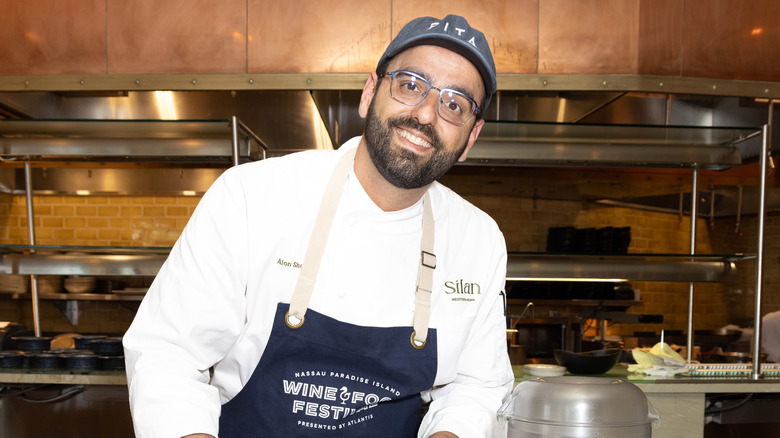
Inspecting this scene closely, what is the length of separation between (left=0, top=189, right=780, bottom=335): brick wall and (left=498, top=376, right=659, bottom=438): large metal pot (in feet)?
16.1

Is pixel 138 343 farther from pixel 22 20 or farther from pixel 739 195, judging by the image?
pixel 739 195

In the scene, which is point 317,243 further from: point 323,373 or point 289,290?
point 323,373

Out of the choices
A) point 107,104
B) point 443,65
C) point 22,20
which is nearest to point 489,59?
point 443,65

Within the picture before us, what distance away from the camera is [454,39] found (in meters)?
1.32

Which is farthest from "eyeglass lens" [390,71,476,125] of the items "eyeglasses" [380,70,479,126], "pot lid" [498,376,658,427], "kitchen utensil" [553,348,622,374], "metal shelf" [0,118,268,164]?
"kitchen utensil" [553,348,622,374]

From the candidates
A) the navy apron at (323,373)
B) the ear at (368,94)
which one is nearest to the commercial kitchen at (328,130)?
the navy apron at (323,373)

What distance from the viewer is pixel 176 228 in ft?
18.8

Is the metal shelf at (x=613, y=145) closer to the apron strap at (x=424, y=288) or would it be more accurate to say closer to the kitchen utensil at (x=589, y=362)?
the kitchen utensil at (x=589, y=362)

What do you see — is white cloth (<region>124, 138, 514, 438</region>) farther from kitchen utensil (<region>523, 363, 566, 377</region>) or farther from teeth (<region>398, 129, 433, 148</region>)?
kitchen utensil (<region>523, 363, 566, 377</region>)

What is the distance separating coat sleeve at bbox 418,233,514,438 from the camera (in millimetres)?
1400

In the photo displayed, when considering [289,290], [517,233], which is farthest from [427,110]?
[517,233]

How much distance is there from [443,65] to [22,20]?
287cm

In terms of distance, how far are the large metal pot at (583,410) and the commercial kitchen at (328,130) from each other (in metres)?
0.08

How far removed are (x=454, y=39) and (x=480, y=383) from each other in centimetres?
77
